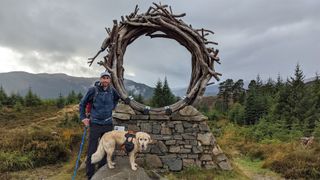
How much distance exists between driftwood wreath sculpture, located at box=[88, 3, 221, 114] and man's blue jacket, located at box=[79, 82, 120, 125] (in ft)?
8.04

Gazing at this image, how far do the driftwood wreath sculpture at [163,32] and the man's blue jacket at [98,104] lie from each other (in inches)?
96.5

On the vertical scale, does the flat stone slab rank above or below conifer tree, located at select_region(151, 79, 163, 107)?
below

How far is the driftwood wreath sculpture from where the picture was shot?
9.28 meters

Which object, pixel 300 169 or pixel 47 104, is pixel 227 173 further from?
pixel 47 104

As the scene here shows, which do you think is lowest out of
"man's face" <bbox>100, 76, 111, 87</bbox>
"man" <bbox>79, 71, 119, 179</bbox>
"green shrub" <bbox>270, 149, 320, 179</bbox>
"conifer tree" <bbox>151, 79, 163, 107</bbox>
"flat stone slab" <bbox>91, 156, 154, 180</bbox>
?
"green shrub" <bbox>270, 149, 320, 179</bbox>

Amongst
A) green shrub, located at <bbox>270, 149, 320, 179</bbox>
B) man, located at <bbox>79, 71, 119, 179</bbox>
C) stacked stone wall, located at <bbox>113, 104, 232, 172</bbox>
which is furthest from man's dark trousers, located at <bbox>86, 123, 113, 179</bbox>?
green shrub, located at <bbox>270, 149, 320, 179</bbox>

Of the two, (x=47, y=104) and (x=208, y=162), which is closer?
(x=208, y=162)

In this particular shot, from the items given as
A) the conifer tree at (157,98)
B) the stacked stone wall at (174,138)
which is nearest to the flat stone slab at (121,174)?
the stacked stone wall at (174,138)

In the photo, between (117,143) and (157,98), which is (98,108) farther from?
(157,98)

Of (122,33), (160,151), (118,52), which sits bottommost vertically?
(160,151)

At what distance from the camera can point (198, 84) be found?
940 cm

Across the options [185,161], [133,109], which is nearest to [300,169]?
[185,161]

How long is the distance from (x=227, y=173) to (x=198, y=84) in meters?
2.68

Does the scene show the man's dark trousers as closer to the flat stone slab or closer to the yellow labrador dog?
the yellow labrador dog
